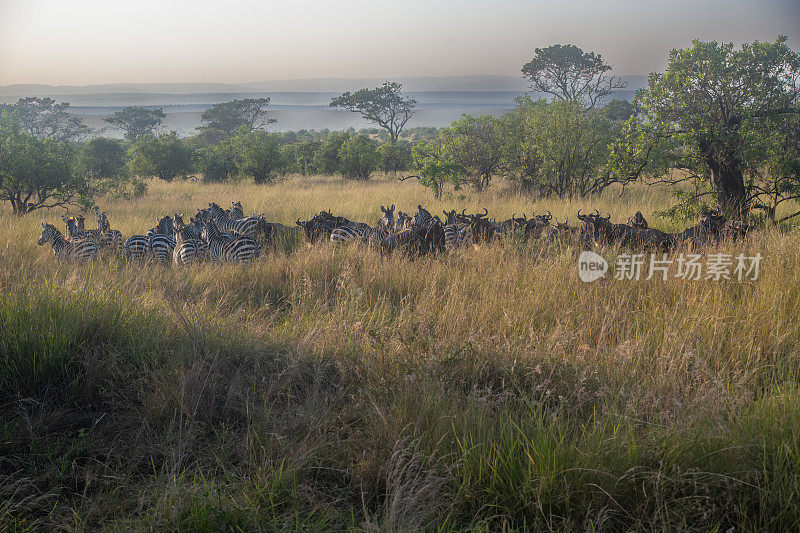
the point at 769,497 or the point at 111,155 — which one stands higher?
the point at 111,155

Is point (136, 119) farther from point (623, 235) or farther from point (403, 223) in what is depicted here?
point (623, 235)

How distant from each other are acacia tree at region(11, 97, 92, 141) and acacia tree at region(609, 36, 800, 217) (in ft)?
182

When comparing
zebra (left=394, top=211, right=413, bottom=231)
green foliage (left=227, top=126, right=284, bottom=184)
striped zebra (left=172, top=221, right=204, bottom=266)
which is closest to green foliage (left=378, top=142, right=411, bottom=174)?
green foliage (left=227, top=126, right=284, bottom=184)

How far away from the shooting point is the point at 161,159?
848 inches

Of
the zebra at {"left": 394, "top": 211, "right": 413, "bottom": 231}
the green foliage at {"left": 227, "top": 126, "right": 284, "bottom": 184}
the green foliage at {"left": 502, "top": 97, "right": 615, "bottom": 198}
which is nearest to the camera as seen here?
the zebra at {"left": 394, "top": 211, "right": 413, "bottom": 231}

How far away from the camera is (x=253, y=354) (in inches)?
155

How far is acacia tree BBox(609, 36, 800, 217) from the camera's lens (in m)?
8.55

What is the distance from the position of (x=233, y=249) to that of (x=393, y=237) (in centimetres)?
232

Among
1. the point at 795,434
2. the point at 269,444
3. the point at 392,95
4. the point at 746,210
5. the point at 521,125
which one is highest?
the point at 392,95

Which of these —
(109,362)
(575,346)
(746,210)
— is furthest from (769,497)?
(746,210)

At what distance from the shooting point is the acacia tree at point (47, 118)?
51931 mm

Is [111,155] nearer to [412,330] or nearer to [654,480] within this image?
[412,330]

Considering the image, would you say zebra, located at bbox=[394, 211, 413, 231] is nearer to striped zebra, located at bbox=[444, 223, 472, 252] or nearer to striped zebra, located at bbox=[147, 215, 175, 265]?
striped zebra, located at bbox=[444, 223, 472, 252]

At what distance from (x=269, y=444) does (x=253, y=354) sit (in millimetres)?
1199
